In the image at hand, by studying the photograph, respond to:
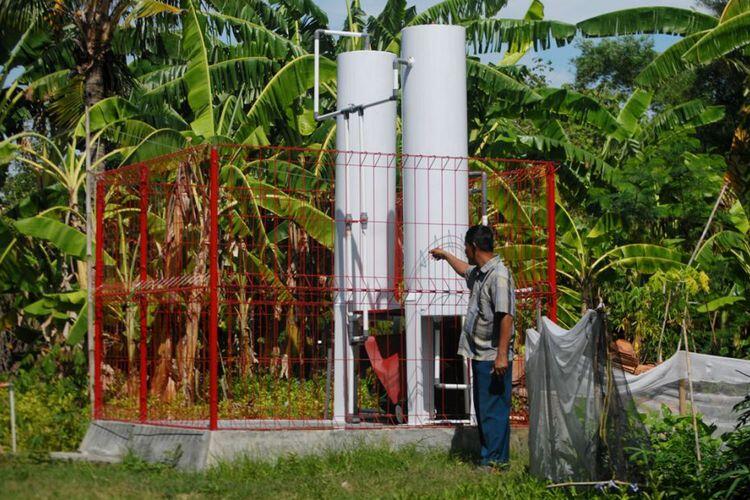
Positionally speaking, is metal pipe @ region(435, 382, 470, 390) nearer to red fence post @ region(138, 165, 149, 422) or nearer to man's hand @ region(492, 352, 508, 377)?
man's hand @ region(492, 352, 508, 377)

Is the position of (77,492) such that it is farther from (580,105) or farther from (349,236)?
(580,105)

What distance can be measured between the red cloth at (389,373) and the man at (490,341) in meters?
1.15

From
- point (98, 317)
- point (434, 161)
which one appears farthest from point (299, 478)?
point (434, 161)

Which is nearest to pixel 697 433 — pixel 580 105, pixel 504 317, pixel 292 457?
pixel 504 317

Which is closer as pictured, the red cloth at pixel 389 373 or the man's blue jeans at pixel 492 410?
the man's blue jeans at pixel 492 410

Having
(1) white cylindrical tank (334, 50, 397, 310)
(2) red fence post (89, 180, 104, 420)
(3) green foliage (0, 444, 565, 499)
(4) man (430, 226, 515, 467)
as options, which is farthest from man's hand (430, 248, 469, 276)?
(2) red fence post (89, 180, 104, 420)

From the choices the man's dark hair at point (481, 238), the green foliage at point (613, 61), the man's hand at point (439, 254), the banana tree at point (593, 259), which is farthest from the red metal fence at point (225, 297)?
the green foliage at point (613, 61)

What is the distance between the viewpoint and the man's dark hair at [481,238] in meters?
8.91

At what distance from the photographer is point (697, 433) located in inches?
282

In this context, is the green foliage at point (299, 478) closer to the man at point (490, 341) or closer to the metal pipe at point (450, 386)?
the man at point (490, 341)

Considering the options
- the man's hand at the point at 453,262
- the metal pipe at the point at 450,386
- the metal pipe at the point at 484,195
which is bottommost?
the metal pipe at the point at 450,386

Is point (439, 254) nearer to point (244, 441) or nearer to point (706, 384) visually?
point (244, 441)

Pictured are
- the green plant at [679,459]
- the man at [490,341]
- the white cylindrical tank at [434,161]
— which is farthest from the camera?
the white cylindrical tank at [434,161]

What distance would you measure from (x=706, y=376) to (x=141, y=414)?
459 cm
